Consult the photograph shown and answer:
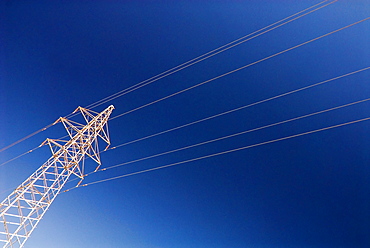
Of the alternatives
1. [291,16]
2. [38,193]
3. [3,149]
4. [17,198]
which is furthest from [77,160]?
[291,16]

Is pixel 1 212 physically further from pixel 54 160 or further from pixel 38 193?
pixel 54 160

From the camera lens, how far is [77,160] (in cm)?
1449

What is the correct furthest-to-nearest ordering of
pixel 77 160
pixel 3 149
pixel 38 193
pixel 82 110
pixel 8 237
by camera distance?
pixel 3 149
pixel 82 110
pixel 77 160
pixel 38 193
pixel 8 237

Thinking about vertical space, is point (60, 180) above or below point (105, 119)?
below

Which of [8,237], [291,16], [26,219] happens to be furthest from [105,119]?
[291,16]

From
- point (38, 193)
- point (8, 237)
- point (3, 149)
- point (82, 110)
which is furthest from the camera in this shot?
point (3, 149)

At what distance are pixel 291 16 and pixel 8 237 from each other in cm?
2161

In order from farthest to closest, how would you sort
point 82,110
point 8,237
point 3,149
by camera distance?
1. point 3,149
2. point 82,110
3. point 8,237

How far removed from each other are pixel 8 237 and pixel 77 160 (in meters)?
4.78

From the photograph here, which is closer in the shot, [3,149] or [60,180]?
[60,180]

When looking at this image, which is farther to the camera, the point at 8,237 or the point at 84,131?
the point at 84,131

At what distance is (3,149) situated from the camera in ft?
59.5

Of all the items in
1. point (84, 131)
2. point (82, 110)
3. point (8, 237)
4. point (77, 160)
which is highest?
point (82, 110)

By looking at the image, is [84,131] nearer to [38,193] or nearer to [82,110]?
[82,110]
